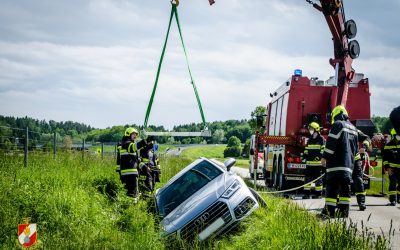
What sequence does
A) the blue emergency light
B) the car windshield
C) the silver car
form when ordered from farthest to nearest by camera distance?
the blue emergency light, the car windshield, the silver car

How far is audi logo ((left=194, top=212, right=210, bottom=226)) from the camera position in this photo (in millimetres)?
6934

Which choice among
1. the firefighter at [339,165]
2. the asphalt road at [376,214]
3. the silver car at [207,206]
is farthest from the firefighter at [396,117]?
the firefighter at [339,165]

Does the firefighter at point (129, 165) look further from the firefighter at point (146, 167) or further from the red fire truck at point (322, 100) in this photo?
the red fire truck at point (322, 100)

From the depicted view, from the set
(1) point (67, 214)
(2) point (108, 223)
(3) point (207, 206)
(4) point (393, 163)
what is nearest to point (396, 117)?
(3) point (207, 206)

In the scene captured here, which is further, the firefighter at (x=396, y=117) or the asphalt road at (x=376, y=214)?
the asphalt road at (x=376, y=214)

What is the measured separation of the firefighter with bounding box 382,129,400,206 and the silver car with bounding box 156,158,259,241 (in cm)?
515

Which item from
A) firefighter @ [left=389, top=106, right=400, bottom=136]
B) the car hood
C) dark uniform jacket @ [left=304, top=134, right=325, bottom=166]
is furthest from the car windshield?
firefighter @ [left=389, top=106, right=400, bottom=136]

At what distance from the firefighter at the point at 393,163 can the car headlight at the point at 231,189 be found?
538 centimetres

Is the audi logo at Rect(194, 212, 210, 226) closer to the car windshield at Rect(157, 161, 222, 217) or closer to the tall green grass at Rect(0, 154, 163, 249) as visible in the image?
the tall green grass at Rect(0, 154, 163, 249)

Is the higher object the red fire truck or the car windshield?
the red fire truck

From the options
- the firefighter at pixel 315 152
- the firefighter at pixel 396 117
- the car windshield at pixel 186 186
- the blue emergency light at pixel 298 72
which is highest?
the blue emergency light at pixel 298 72

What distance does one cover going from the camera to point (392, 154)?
11.4 m

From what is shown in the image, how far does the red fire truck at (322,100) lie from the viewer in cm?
1318

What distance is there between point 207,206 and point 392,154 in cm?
622
